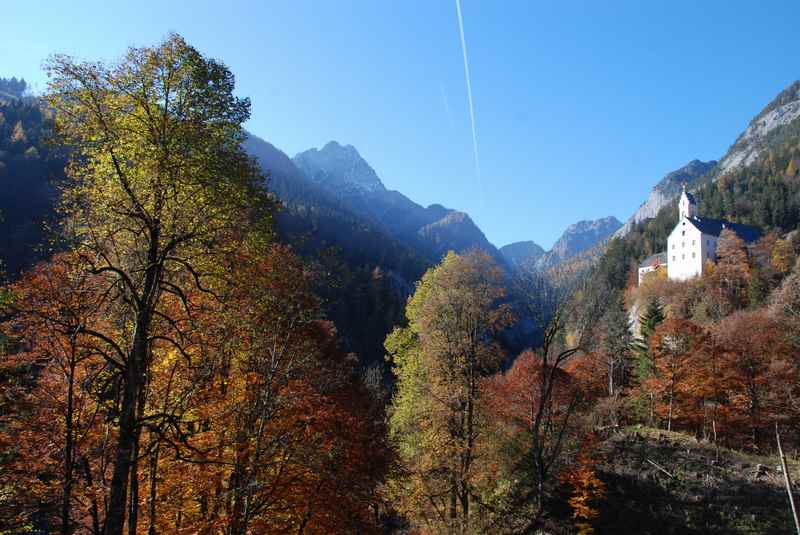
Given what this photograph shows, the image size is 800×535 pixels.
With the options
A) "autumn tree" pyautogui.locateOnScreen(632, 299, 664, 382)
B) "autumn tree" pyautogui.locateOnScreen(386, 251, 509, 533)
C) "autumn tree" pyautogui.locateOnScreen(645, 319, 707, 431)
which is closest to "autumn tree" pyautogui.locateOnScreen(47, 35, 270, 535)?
"autumn tree" pyautogui.locateOnScreen(386, 251, 509, 533)

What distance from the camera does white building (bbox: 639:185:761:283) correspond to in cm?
7131

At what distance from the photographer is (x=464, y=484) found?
1520 centimetres

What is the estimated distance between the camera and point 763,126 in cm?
18400

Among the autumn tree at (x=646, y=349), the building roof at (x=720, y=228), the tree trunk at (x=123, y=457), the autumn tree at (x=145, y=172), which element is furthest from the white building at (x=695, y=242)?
the tree trunk at (x=123, y=457)

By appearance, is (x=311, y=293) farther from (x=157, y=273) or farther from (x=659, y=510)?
(x=659, y=510)

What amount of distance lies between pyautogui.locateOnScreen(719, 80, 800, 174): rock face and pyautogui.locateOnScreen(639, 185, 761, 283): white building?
12286 cm

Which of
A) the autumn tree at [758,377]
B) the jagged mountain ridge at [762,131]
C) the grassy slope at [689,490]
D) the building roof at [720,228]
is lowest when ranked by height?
the grassy slope at [689,490]

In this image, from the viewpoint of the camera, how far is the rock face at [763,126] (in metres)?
172

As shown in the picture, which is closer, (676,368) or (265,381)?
(265,381)

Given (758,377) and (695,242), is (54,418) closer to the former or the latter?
(758,377)

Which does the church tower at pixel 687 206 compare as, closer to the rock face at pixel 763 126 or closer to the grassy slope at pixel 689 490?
the grassy slope at pixel 689 490

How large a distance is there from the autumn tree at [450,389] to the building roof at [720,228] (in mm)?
70870

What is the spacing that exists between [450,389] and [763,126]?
769 feet

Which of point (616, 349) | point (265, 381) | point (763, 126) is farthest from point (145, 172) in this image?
point (763, 126)
